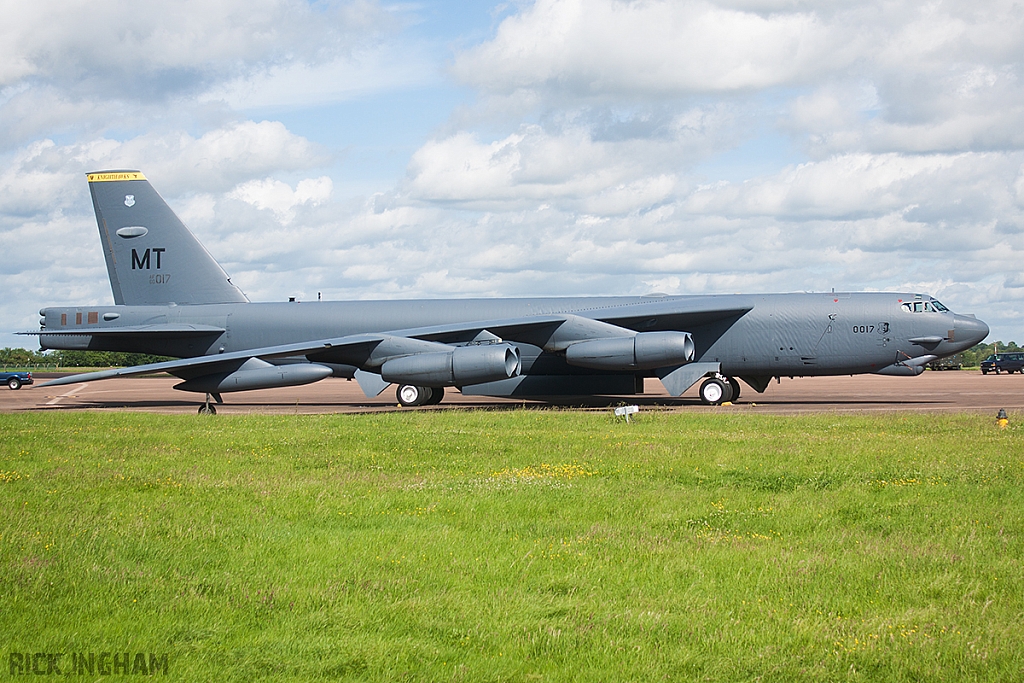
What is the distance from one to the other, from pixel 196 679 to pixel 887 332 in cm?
2150

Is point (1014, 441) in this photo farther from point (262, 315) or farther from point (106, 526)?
point (262, 315)

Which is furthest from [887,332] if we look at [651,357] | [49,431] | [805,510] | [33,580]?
[33,580]

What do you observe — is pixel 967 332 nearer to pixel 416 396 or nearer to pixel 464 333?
pixel 464 333

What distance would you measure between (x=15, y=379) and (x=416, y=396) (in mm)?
26831

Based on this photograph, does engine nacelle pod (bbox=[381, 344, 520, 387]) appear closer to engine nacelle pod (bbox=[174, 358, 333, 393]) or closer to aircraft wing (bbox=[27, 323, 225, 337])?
engine nacelle pod (bbox=[174, 358, 333, 393])

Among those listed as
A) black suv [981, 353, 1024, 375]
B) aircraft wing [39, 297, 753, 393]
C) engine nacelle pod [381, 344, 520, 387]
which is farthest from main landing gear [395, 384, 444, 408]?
black suv [981, 353, 1024, 375]

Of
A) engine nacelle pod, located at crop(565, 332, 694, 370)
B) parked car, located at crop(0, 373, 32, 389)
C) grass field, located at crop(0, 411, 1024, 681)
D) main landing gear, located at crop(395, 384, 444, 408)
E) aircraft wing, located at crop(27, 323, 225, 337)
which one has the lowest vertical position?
grass field, located at crop(0, 411, 1024, 681)

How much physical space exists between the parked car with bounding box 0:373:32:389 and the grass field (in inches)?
1379

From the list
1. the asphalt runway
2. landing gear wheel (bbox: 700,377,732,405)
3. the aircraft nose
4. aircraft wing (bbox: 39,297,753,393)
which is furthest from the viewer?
landing gear wheel (bbox: 700,377,732,405)

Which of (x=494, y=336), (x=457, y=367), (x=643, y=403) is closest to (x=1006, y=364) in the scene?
(x=643, y=403)

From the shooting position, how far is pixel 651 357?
22.0 meters

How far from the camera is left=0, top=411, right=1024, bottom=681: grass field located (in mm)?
4906

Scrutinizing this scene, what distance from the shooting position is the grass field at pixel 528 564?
491 cm

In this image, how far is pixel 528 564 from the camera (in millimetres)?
6535
